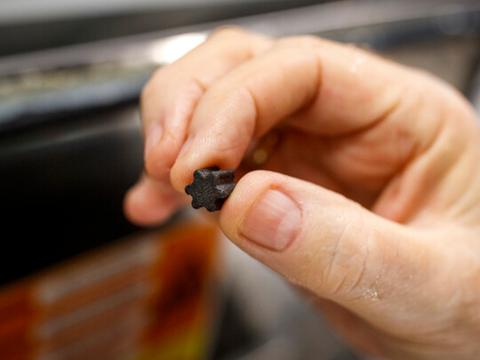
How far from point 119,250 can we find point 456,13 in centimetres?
92

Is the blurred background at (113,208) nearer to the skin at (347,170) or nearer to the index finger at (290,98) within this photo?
the skin at (347,170)

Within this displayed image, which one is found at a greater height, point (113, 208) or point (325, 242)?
point (325, 242)

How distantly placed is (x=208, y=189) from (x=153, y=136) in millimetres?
120

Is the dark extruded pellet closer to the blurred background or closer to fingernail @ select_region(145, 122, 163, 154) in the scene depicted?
Result: fingernail @ select_region(145, 122, 163, 154)

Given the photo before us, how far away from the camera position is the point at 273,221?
0.37 m

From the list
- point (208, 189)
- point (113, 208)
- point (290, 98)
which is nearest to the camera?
point (208, 189)

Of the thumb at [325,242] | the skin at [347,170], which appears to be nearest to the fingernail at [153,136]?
the skin at [347,170]

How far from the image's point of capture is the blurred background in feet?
2.05

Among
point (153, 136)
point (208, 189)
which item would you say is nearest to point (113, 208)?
point (153, 136)

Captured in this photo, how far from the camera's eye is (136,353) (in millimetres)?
833

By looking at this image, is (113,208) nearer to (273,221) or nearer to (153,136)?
(153,136)

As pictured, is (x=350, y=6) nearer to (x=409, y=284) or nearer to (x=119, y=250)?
(x=119, y=250)

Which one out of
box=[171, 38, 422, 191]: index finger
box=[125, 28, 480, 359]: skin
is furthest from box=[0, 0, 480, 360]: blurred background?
box=[171, 38, 422, 191]: index finger

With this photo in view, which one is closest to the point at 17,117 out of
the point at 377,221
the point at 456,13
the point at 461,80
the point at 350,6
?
the point at 377,221
